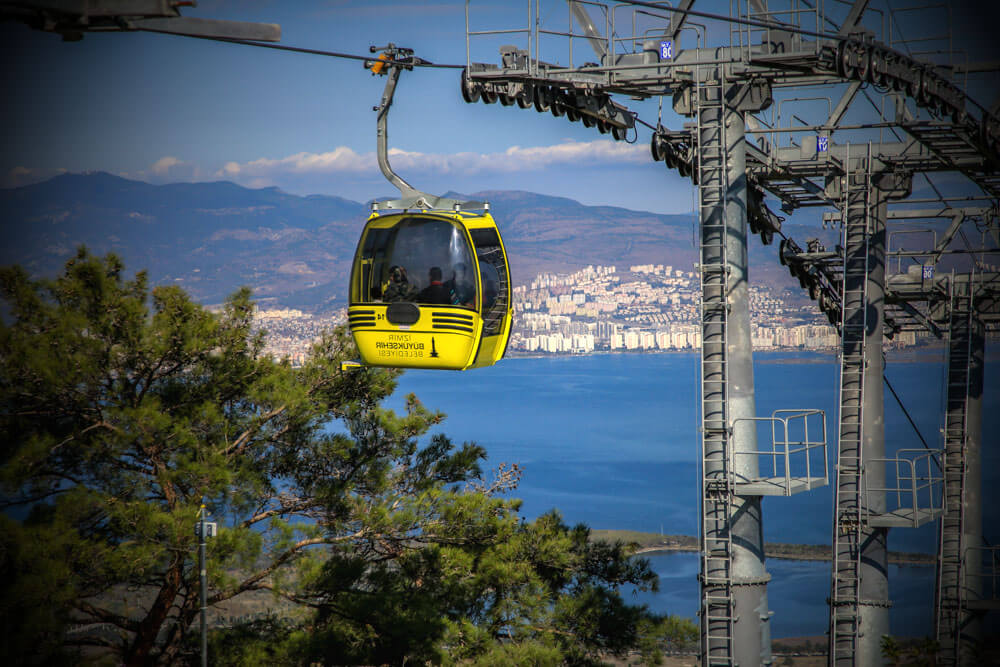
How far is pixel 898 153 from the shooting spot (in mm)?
16156

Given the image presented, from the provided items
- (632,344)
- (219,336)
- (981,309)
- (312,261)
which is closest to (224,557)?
(219,336)

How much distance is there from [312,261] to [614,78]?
595 ft

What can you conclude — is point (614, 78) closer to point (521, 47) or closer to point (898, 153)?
point (521, 47)

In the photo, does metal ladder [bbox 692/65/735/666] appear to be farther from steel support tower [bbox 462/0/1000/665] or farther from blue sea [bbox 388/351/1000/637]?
blue sea [bbox 388/351/1000/637]

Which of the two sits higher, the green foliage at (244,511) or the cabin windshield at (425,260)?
the cabin windshield at (425,260)

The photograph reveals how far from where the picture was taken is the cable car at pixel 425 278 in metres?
10.7

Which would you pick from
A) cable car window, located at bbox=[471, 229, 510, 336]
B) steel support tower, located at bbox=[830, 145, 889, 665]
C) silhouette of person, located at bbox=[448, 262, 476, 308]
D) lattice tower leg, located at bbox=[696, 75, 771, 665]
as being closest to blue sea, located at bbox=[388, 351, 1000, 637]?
steel support tower, located at bbox=[830, 145, 889, 665]

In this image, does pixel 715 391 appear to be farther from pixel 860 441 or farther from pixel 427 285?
pixel 860 441

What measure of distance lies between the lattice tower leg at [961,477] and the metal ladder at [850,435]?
13.1 ft

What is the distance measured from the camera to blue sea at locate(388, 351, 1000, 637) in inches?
2203

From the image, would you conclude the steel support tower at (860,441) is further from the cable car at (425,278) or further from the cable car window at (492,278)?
the cable car at (425,278)

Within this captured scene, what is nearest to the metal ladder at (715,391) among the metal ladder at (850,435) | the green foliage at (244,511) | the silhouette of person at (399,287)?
the silhouette of person at (399,287)

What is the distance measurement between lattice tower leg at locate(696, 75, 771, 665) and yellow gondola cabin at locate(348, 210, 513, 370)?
2311mm

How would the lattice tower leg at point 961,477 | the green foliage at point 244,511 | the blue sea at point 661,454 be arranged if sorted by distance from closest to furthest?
1. the green foliage at point 244,511
2. the lattice tower leg at point 961,477
3. the blue sea at point 661,454
